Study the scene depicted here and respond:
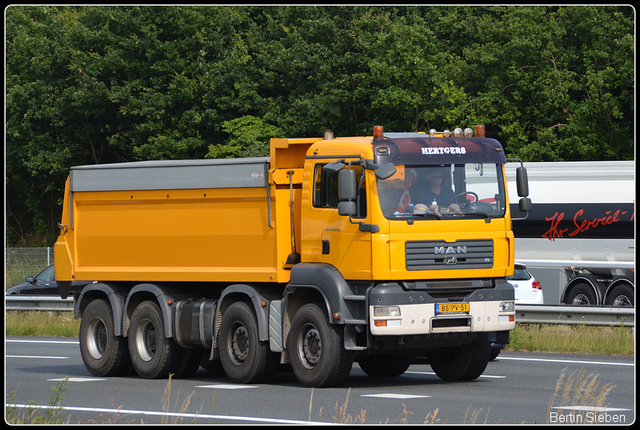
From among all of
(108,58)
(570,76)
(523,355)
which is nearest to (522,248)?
(523,355)

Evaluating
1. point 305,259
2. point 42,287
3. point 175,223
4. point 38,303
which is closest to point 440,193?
point 305,259

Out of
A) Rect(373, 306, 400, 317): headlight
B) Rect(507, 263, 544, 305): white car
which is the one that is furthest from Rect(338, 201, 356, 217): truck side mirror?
Rect(507, 263, 544, 305): white car

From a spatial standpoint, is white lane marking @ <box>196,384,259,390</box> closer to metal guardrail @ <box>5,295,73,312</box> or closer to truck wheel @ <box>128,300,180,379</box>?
truck wheel @ <box>128,300,180,379</box>

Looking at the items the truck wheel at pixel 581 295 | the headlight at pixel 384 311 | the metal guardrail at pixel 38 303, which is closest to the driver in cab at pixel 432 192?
the headlight at pixel 384 311

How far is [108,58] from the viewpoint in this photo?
47.1m

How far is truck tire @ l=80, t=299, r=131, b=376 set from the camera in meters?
15.7

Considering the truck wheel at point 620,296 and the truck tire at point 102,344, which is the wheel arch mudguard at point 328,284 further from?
the truck wheel at point 620,296

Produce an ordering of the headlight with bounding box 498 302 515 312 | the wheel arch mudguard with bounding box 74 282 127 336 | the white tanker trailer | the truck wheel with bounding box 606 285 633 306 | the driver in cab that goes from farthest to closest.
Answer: the white tanker trailer < the truck wheel with bounding box 606 285 633 306 < the wheel arch mudguard with bounding box 74 282 127 336 < the headlight with bounding box 498 302 515 312 < the driver in cab

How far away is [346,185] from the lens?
40.3ft

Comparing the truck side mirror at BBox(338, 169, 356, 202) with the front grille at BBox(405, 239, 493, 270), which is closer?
the truck side mirror at BBox(338, 169, 356, 202)

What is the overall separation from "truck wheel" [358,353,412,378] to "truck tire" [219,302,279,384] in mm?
1616

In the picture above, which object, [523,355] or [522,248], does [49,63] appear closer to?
[522,248]

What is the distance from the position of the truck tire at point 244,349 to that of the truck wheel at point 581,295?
1431cm

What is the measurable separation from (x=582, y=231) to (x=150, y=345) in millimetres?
15230
